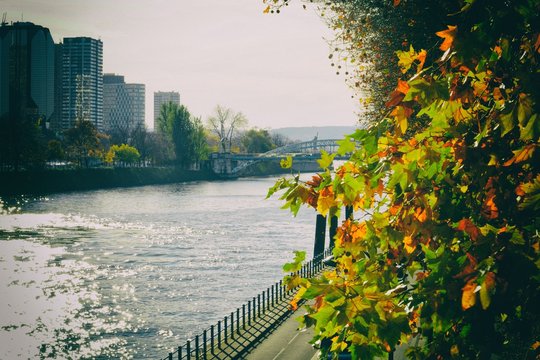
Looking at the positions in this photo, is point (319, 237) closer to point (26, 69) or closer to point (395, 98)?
point (395, 98)

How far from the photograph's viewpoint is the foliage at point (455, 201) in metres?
Answer: 3.12

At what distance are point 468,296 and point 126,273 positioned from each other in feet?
89.2

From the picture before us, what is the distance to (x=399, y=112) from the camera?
3.43 m

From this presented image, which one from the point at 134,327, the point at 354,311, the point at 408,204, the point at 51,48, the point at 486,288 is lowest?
the point at 134,327

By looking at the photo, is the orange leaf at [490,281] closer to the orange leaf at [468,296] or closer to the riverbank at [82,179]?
the orange leaf at [468,296]

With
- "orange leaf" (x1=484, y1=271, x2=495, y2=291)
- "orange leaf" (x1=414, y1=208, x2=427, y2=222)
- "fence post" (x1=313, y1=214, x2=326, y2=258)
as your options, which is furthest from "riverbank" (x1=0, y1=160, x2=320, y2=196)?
"orange leaf" (x1=484, y1=271, x2=495, y2=291)

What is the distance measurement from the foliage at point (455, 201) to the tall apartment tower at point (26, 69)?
472 feet

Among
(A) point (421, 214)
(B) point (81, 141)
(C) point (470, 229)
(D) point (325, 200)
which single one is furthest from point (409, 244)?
(B) point (81, 141)

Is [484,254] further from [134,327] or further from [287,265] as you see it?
[134,327]

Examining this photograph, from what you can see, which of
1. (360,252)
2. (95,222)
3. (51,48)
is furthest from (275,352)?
(51,48)

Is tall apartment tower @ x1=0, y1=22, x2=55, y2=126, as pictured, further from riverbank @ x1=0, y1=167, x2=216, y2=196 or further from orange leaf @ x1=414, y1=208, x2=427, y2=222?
orange leaf @ x1=414, y1=208, x2=427, y2=222

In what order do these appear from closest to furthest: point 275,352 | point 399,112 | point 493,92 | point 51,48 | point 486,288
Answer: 1. point 486,288
2. point 399,112
3. point 493,92
4. point 275,352
5. point 51,48

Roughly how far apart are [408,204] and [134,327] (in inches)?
744

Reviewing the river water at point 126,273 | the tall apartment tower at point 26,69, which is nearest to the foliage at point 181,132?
the river water at point 126,273
